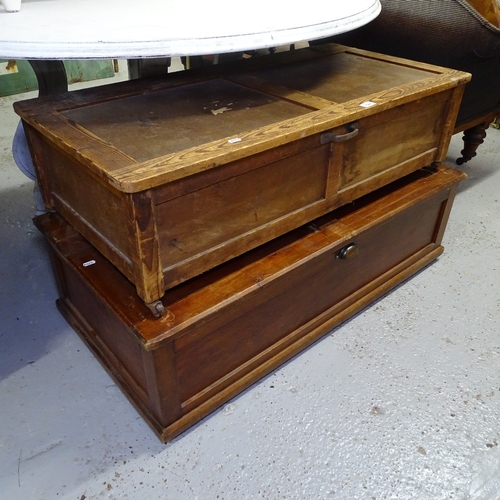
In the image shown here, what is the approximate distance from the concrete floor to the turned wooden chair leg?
0.76 meters

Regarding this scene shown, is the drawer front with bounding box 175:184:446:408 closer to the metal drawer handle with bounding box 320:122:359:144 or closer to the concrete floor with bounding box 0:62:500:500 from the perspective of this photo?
the concrete floor with bounding box 0:62:500:500

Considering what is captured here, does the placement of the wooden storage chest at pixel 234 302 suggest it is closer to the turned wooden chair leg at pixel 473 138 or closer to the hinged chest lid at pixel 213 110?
the hinged chest lid at pixel 213 110

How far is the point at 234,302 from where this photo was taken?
1015 mm

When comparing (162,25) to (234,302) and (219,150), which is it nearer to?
(219,150)

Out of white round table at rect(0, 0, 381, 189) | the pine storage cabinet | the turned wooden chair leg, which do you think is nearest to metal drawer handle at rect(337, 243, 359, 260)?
the pine storage cabinet

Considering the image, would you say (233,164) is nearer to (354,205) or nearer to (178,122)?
(178,122)

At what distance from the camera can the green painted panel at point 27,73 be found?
2.90 m

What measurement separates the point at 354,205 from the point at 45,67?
0.97 meters

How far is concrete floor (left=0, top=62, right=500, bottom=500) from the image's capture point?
1.01 metres

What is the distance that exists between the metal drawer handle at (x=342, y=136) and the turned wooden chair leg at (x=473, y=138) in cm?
112

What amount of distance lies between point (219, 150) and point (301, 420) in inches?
25.2

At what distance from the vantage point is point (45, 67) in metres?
1.46

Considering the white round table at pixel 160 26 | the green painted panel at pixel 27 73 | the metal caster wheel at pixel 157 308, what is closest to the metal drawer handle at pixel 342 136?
the white round table at pixel 160 26

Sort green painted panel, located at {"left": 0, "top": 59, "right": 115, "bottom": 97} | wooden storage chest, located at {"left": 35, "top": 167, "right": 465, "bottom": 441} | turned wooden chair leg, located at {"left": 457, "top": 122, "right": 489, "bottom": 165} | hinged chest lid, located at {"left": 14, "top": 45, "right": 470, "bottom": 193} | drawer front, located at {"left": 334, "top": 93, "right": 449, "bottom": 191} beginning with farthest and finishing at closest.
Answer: green painted panel, located at {"left": 0, "top": 59, "right": 115, "bottom": 97} → turned wooden chair leg, located at {"left": 457, "top": 122, "right": 489, "bottom": 165} → drawer front, located at {"left": 334, "top": 93, "right": 449, "bottom": 191} → wooden storage chest, located at {"left": 35, "top": 167, "right": 465, "bottom": 441} → hinged chest lid, located at {"left": 14, "top": 45, "right": 470, "bottom": 193}
